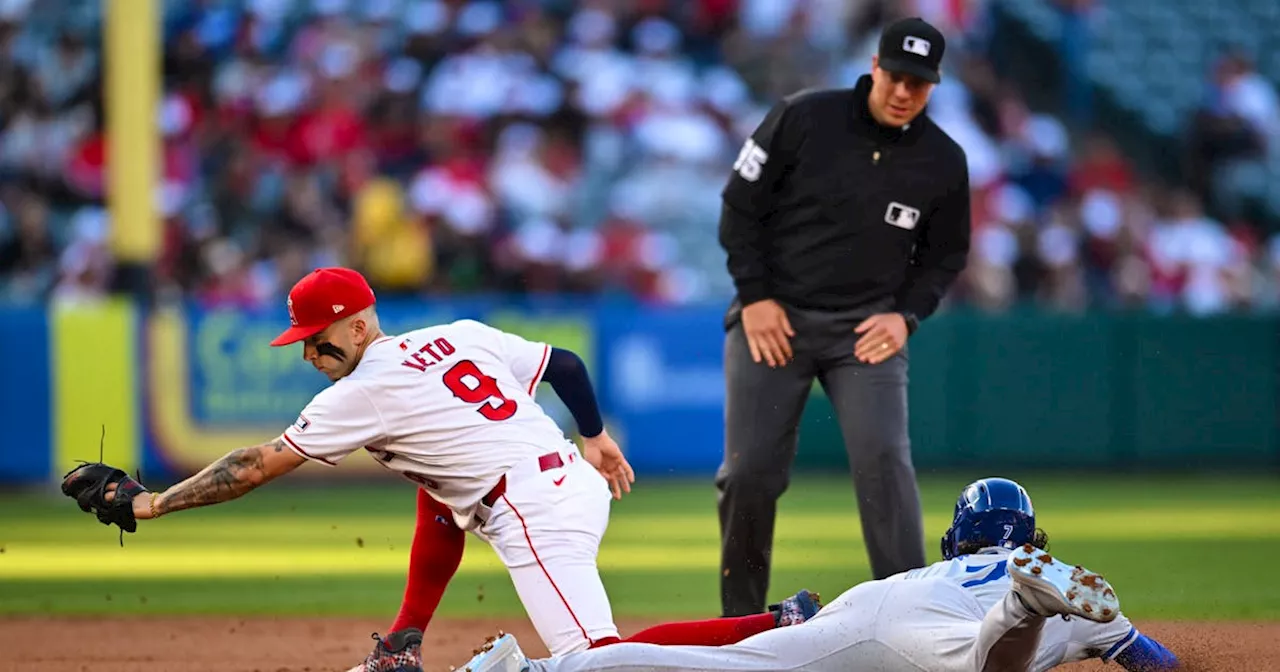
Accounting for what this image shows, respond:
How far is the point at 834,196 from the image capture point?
6492mm

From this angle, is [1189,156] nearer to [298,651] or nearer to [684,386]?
[684,386]

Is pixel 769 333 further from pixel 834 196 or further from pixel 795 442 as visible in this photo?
pixel 834 196

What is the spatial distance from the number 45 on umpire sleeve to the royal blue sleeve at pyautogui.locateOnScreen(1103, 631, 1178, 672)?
221 centimetres

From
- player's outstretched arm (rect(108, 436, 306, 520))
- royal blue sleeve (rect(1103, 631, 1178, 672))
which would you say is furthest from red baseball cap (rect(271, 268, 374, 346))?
royal blue sleeve (rect(1103, 631, 1178, 672))

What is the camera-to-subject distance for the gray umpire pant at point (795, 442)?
20.5 feet

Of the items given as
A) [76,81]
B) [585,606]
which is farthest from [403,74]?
[585,606]

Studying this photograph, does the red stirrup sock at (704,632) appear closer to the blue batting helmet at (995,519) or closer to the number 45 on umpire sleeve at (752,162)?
the blue batting helmet at (995,519)

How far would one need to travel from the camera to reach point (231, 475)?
17.5ft

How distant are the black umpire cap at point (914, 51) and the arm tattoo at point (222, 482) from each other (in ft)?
8.40

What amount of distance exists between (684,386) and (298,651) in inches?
278

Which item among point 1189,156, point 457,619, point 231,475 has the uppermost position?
point 1189,156

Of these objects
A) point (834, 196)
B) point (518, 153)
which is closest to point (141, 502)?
point (834, 196)

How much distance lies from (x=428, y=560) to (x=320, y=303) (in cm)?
106

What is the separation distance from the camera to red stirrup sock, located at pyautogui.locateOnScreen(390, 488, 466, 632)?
5953mm
